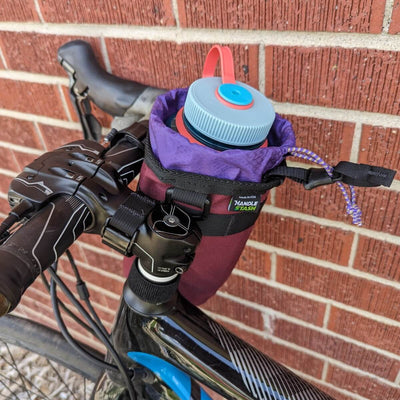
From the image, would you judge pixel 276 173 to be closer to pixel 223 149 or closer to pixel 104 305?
pixel 223 149

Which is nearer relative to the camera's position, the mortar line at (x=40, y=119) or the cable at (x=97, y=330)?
the cable at (x=97, y=330)

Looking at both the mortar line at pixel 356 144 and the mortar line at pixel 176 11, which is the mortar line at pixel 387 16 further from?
the mortar line at pixel 176 11

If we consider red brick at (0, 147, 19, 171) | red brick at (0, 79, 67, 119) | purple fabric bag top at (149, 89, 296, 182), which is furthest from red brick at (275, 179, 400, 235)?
red brick at (0, 147, 19, 171)

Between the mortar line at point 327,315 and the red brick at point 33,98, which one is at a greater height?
the red brick at point 33,98

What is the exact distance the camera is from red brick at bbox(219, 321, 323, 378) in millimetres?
825

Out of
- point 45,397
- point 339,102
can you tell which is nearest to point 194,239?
point 339,102

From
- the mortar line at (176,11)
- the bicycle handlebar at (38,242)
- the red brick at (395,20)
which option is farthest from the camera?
the mortar line at (176,11)

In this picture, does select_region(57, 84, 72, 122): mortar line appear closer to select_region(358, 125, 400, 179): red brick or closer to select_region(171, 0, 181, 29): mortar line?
select_region(171, 0, 181, 29): mortar line

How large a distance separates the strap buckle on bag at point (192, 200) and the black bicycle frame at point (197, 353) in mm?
139

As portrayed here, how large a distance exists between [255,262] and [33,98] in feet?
1.71

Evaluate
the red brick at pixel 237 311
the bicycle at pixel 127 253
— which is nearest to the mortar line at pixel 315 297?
the red brick at pixel 237 311

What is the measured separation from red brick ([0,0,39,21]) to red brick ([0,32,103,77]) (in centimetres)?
2

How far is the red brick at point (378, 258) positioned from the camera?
575 mm

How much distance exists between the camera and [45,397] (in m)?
1.14
